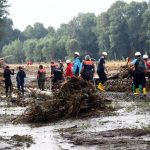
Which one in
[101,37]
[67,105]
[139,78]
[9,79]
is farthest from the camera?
[101,37]

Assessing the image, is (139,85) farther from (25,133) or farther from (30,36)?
(30,36)

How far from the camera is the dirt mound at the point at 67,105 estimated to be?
45.6 feet

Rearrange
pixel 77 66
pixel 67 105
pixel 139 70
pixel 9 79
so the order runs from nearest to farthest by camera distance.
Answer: pixel 67 105
pixel 139 70
pixel 77 66
pixel 9 79

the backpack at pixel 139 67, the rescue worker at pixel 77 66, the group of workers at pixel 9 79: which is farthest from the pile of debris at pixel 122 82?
the group of workers at pixel 9 79

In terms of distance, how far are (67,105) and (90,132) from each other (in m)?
3.07

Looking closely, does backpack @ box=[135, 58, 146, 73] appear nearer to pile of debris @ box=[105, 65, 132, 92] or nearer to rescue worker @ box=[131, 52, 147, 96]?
rescue worker @ box=[131, 52, 147, 96]

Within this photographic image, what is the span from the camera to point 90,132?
1117cm

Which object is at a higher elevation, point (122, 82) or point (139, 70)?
point (139, 70)

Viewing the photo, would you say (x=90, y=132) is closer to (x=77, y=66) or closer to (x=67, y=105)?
(x=67, y=105)

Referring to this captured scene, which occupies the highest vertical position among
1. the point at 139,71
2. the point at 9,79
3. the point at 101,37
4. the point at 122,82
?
the point at 101,37

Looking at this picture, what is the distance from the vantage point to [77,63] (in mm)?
20828

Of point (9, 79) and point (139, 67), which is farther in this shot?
point (9, 79)

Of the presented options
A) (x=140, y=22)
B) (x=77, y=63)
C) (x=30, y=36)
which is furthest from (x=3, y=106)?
(x=30, y=36)

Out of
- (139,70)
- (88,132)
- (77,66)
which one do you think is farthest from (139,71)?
(88,132)
